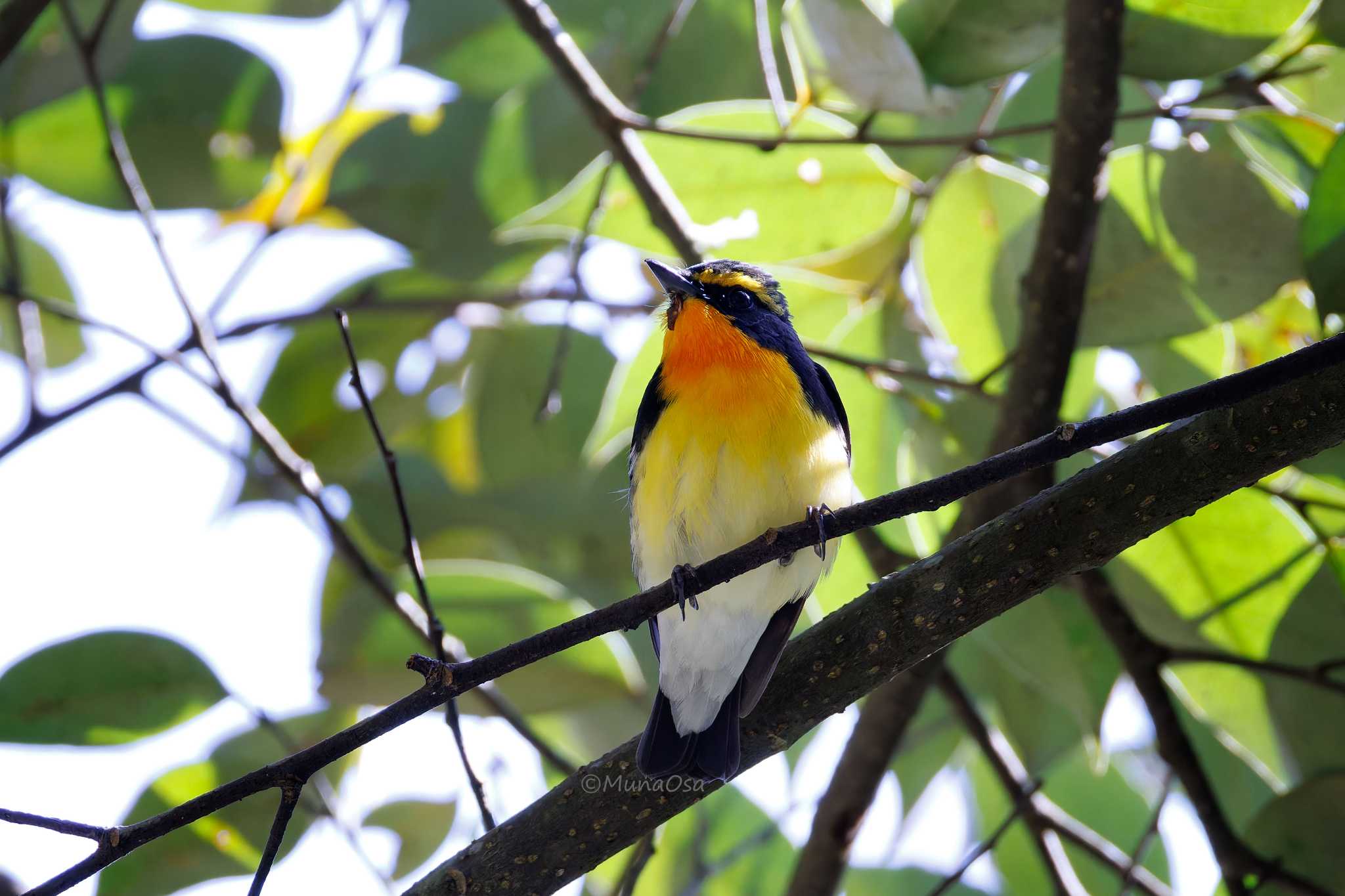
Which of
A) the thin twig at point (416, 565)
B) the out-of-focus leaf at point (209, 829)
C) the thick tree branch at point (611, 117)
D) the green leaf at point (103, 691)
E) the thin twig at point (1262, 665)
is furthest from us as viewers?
the thick tree branch at point (611, 117)

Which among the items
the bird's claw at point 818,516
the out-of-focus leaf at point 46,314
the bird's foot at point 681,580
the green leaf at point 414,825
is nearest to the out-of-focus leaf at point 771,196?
the bird's claw at point 818,516

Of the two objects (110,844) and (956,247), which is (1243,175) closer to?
(956,247)

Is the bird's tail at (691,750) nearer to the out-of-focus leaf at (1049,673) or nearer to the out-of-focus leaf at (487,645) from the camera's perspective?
the out-of-focus leaf at (487,645)

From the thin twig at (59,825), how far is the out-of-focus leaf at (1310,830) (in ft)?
9.01

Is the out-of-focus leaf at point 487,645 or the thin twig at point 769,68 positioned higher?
the thin twig at point 769,68

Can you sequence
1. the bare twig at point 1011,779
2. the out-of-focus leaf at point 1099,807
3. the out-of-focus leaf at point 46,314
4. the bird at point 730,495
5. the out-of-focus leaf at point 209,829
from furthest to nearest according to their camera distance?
the out-of-focus leaf at point 46,314 < the out-of-focus leaf at point 1099,807 < the bare twig at point 1011,779 < the out-of-focus leaf at point 209,829 < the bird at point 730,495

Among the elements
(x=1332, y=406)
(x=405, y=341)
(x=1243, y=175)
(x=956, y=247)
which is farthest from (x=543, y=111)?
(x=1332, y=406)

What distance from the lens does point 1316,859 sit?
3.11 m

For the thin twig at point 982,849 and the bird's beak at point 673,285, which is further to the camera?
the bird's beak at point 673,285

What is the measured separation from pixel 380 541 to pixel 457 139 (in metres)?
1.40

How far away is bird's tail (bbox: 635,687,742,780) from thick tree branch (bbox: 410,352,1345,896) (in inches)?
1.7

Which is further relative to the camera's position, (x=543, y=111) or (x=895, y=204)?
(x=543, y=111)

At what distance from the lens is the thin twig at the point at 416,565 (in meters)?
2.31

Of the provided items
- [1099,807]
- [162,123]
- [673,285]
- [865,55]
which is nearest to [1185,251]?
[865,55]
